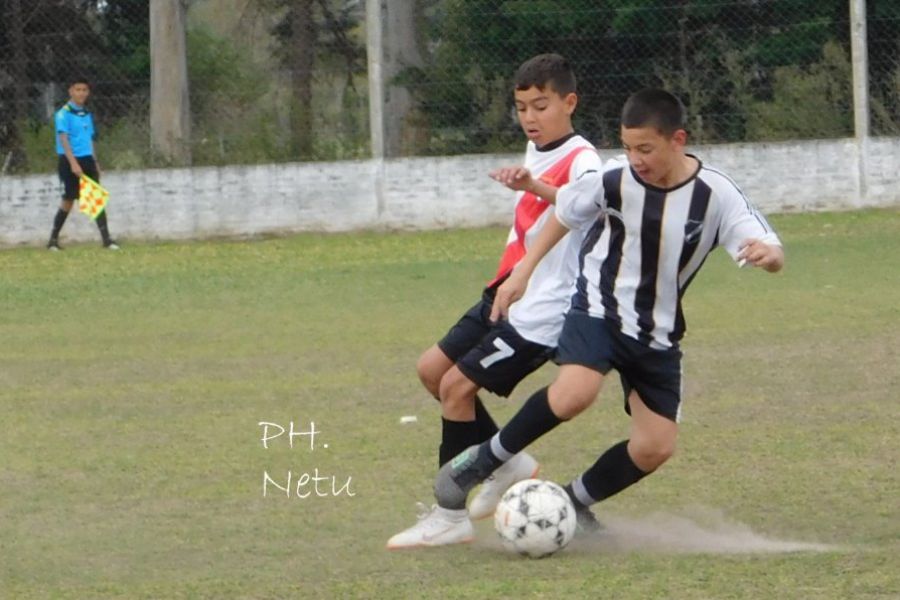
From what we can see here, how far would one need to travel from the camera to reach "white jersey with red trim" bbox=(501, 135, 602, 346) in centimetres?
574

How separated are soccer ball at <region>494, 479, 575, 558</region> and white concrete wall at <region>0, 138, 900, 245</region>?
41.3 feet

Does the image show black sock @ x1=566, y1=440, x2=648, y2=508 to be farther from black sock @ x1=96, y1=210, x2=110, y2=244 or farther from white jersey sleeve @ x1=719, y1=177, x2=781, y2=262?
black sock @ x1=96, y1=210, x2=110, y2=244

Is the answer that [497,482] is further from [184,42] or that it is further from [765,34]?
[184,42]

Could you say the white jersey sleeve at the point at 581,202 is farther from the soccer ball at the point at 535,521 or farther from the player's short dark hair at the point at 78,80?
the player's short dark hair at the point at 78,80

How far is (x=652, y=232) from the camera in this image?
5.33 metres

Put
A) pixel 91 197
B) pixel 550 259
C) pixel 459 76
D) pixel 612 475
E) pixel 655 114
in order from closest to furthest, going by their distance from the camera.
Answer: pixel 655 114 → pixel 612 475 → pixel 550 259 → pixel 91 197 → pixel 459 76

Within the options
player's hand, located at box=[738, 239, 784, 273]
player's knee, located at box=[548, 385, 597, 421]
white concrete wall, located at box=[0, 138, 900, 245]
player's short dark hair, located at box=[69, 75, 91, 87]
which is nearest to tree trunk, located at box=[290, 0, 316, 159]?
white concrete wall, located at box=[0, 138, 900, 245]

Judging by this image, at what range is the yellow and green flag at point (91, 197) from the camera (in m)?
17.2

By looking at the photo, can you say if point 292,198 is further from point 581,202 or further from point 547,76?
point 581,202

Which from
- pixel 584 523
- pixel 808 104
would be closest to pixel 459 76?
pixel 808 104

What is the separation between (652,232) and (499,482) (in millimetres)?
1287

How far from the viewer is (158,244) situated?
17.9m

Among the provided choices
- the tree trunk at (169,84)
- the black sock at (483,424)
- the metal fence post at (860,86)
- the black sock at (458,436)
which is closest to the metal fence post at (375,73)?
the tree trunk at (169,84)

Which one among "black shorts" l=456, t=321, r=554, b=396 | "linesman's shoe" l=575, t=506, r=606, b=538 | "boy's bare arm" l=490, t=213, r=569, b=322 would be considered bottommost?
"linesman's shoe" l=575, t=506, r=606, b=538
